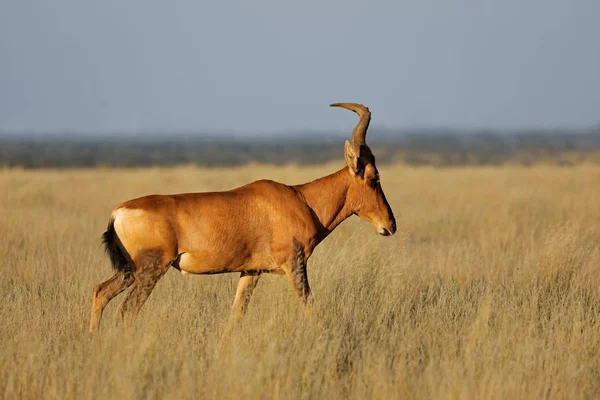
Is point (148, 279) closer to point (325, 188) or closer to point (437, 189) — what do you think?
point (325, 188)

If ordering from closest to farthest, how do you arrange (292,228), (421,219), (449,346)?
(449,346) → (292,228) → (421,219)

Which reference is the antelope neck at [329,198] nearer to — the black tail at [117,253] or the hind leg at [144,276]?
the hind leg at [144,276]

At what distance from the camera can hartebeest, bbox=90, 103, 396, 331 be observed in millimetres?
7770

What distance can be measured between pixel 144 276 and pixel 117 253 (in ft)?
1.22

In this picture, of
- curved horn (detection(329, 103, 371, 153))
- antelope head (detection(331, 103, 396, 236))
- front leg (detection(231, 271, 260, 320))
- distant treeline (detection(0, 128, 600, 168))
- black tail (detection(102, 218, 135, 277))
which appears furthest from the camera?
distant treeline (detection(0, 128, 600, 168))

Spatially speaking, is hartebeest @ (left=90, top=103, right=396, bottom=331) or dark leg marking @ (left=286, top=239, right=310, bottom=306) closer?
hartebeest @ (left=90, top=103, right=396, bottom=331)

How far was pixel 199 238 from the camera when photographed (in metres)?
7.92

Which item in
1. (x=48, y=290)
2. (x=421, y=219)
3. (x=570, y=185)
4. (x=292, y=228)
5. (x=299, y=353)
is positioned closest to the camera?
(x=299, y=353)

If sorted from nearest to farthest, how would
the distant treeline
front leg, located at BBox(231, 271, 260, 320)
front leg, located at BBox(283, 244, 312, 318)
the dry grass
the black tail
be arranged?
the dry grass, the black tail, front leg, located at BBox(283, 244, 312, 318), front leg, located at BBox(231, 271, 260, 320), the distant treeline

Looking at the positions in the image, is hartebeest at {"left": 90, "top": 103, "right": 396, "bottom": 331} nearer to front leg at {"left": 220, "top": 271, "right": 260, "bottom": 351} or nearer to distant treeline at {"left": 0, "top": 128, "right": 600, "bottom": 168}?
front leg at {"left": 220, "top": 271, "right": 260, "bottom": 351}

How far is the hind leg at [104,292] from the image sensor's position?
773 cm

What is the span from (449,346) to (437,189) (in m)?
17.3

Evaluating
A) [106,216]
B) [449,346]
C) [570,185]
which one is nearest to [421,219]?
[106,216]

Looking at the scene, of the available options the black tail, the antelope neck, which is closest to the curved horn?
the antelope neck
